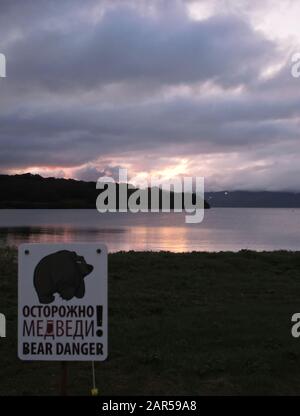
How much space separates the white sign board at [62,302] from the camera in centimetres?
472

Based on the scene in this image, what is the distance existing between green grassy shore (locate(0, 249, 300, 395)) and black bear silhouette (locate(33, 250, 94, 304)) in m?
2.15

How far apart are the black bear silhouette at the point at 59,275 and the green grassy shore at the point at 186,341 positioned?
2155 mm

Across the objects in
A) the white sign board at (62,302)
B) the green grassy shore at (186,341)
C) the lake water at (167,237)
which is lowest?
the green grassy shore at (186,341)

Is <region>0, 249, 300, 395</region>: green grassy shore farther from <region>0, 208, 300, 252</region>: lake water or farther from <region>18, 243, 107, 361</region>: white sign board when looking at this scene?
<region>0, 208, 300, 252</region>: lake water

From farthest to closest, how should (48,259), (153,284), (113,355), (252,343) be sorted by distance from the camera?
1. (153,284)
2. (252,343)
3. (113,355)
4. (48,259)

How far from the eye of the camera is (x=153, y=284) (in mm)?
14922

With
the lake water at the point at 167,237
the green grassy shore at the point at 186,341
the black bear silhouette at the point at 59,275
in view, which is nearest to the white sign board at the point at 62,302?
the black bear silhouette at the point at 59,275

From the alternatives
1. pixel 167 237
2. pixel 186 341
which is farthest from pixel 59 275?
pixel 167 237

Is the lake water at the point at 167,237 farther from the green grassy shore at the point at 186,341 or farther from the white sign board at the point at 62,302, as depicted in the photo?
the white sign board at the point at 62,302

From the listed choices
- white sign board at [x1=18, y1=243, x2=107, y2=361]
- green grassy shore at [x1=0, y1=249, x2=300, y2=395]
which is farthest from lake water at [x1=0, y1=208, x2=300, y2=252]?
white sign board at [x1=18, y1=243, x2=107, y2=361]

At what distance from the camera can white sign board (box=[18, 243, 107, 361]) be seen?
4719 mm
